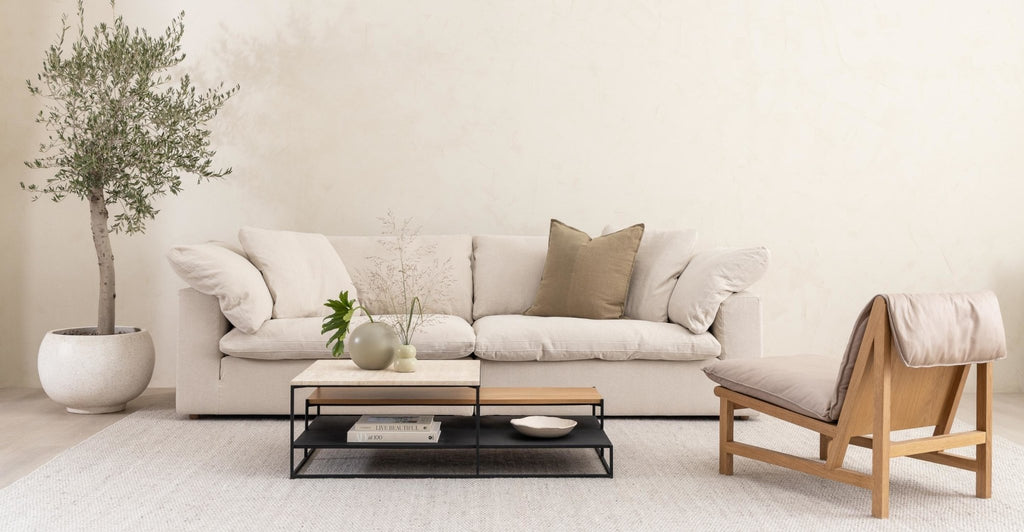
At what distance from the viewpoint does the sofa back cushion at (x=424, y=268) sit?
4086 millimetres

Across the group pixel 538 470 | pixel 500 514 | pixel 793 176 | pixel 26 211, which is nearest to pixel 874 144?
pixel 793 176

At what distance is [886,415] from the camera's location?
229 centimetres

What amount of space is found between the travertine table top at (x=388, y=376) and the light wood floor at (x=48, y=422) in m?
1.06

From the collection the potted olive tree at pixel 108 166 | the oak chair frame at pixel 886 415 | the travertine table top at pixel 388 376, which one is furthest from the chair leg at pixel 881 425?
the potted olive tree at pixel 108 166

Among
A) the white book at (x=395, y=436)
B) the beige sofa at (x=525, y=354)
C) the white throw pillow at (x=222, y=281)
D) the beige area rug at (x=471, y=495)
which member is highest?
the white throw pillow at (x=222, y=281)

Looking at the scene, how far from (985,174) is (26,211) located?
5557 mm

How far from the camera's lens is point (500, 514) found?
2.35 meters

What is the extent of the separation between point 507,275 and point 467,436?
1.48 m

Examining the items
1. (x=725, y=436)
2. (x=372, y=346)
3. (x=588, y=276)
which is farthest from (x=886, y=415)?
(x=588, y=276)

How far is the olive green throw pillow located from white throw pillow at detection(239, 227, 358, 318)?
1009 mm

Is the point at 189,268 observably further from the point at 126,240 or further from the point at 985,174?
the point at 985,174

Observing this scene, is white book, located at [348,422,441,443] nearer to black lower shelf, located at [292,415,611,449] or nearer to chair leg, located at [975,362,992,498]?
black lower shelf, located at [292,415,611,449]

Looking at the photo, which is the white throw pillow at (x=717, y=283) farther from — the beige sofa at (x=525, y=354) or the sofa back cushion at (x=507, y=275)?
the sofa back cushion at (x=507, y=275)

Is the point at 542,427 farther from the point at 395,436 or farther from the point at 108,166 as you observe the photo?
the point at 108,166
